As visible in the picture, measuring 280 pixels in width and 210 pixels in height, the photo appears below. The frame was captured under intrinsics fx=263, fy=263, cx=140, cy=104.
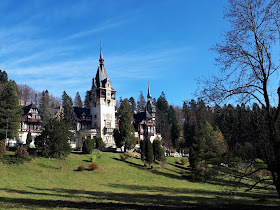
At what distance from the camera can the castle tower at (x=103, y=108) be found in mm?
67812

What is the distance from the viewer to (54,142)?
1547 inches

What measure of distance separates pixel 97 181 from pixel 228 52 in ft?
88.2

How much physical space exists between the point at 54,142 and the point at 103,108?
97.9ft

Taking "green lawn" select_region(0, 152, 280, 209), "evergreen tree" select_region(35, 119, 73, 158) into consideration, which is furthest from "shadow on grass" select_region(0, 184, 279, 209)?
"evergreen tree" select_region(35, 119, 73, 158)

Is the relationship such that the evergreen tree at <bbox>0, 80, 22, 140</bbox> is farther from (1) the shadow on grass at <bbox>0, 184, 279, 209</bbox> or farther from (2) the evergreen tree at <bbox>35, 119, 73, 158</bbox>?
(1) the shadow on grass at <bbox>0, 184, 279, 209</bbox>

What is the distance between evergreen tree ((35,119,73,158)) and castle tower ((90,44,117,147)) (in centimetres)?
2734

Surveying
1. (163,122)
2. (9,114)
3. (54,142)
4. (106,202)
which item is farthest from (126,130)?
(163,122)

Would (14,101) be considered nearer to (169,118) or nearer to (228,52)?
(228,52)

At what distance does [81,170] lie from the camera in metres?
37.5

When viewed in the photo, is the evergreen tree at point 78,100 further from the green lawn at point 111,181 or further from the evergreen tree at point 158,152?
the evergreen tree at point 158,152

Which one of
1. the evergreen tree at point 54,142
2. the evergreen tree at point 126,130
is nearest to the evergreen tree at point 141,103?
the evergreen tree at point 126,130

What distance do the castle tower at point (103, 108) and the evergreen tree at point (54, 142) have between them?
89.7 ft

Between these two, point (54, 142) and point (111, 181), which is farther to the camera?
point (54, 142)

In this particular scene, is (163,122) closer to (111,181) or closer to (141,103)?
(141,103)
